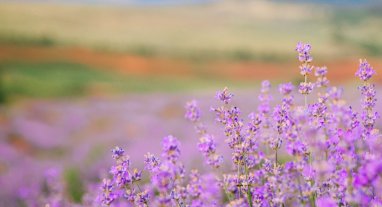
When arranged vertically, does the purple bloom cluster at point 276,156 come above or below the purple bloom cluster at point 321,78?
below

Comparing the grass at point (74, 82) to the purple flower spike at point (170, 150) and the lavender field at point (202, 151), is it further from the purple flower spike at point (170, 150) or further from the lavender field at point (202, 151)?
the purple flower spike at point (170, 150)

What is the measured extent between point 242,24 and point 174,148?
29980 mm

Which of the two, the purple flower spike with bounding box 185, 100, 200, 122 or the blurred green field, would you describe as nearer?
the purple flower spike with bounding box 185, 100, 200, 122

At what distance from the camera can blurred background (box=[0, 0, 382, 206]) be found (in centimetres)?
1088

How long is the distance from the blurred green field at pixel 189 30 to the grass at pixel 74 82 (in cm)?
164

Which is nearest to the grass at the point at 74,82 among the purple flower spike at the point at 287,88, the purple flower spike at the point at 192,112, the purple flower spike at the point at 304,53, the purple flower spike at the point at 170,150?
the purple flower spike at the point at 192,112

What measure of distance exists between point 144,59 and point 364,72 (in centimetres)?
2413

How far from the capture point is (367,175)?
1.53 m

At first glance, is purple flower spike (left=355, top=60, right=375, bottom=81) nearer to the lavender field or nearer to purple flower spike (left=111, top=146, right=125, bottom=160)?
the lavender field

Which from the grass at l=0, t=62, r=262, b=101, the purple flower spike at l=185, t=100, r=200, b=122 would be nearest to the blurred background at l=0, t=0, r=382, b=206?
the grass at l=0, t=62, r=262, b=101

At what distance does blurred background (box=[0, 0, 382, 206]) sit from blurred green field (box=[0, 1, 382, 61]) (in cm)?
5

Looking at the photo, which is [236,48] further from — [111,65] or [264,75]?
[111,65]

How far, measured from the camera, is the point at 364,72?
2.20m

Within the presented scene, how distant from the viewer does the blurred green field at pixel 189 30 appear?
25.2m
